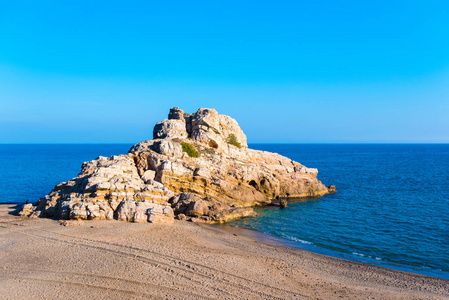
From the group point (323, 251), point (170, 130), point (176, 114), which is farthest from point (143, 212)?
point (176, 114)

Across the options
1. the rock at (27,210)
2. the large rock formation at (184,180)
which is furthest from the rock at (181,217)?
the rock at (27,210)

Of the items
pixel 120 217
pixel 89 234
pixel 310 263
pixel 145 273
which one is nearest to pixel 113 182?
pixel 120 217

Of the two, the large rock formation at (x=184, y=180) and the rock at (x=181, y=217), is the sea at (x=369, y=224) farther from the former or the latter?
the rock at (x=181, y=217)

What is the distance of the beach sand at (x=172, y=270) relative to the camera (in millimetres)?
16812

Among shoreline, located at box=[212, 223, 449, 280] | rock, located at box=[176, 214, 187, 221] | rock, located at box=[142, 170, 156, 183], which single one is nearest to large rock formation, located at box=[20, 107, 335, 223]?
rock, located at box=[142, 170, 156, 183]

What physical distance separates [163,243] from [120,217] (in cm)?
776

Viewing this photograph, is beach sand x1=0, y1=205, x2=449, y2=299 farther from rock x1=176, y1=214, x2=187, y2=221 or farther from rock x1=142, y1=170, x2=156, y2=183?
rock x1=142, y1=170, x2=156, y2=183

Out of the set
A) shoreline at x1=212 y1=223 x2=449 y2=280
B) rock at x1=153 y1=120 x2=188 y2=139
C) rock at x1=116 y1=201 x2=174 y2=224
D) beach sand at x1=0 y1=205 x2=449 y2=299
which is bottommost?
shoreline at x1=212 y1=223 x2=449 y2=280

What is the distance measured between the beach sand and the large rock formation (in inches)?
152

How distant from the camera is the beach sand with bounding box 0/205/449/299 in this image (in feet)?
55.2

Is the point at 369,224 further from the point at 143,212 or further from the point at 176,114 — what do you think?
the point at 176,114

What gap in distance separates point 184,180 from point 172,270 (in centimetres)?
1952

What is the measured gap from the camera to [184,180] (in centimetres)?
3812

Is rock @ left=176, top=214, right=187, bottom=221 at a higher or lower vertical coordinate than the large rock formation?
lower
